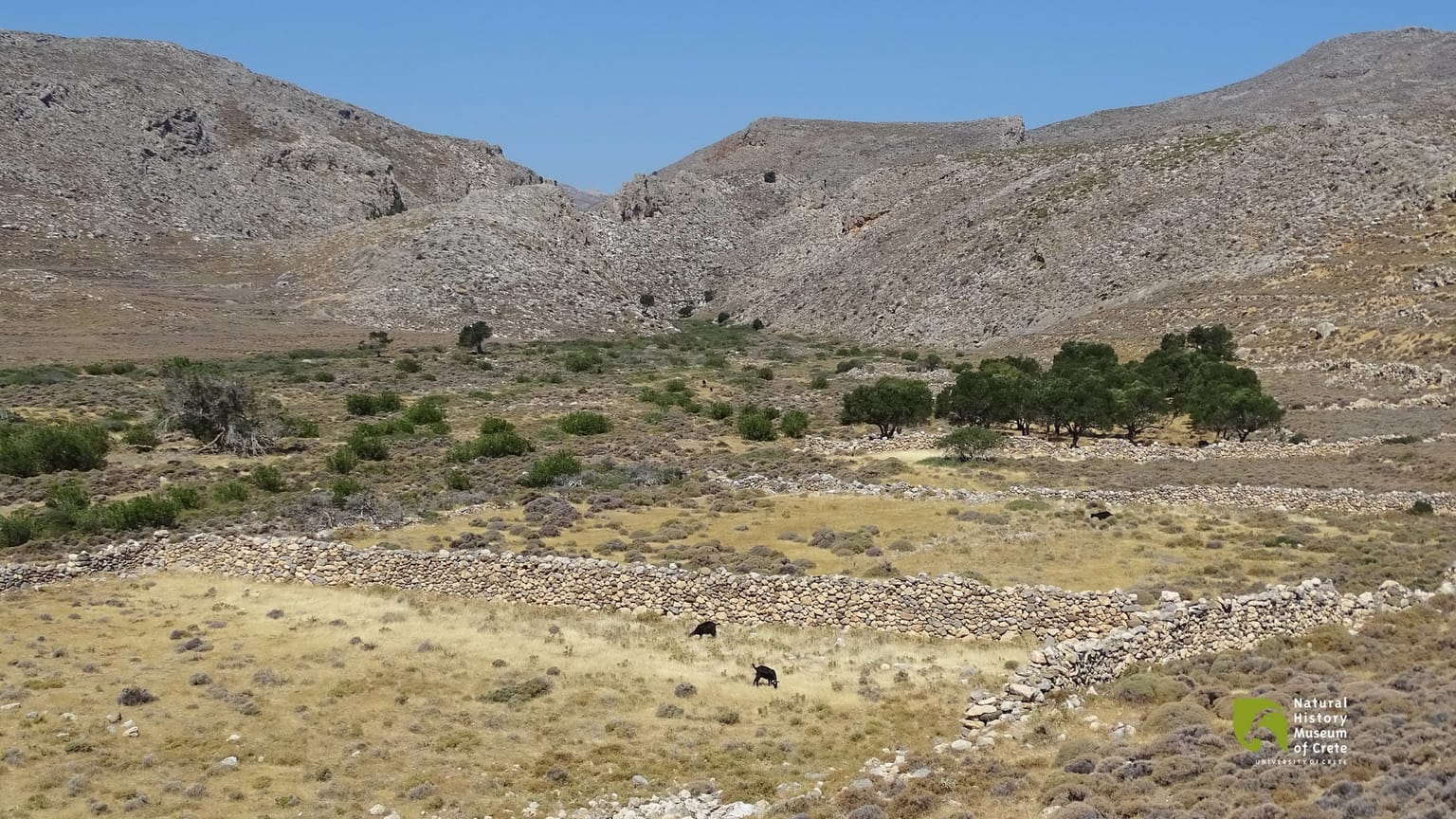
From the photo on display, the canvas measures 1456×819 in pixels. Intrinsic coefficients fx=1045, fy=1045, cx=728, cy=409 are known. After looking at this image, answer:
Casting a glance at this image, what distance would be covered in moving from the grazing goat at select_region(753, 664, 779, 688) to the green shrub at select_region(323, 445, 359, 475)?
22334mm

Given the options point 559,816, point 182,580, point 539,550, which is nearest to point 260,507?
point 182,580

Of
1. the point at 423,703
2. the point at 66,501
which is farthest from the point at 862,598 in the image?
the point at 66,501

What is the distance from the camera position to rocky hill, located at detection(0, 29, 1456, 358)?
2990 inches

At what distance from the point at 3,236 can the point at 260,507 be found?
3521 inches

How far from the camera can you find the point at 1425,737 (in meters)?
11.4

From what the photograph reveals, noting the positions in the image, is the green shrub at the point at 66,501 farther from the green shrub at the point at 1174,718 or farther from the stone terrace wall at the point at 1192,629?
the green shrub at the point at 1174,718

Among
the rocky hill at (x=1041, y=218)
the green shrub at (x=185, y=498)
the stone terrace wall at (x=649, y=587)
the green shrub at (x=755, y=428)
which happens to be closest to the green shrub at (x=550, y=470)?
the stone terrace wall at (x=649, y=587)

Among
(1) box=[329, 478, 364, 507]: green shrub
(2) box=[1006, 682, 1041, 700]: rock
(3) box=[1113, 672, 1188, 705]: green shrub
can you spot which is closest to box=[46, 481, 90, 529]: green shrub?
(1) box=[329, 478, 364, 507]: green shrub

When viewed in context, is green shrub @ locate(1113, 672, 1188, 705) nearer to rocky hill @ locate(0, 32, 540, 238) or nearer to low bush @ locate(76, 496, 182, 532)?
low bush @ locate(76, 496, 182, 532)

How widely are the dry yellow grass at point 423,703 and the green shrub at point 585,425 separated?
21.7 meters

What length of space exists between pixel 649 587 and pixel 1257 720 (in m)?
12.5

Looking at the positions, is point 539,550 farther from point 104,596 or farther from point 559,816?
point 559,816

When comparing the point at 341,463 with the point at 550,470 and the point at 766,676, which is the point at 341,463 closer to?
the point at 550,470

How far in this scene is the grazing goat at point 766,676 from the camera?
18.1 metres
